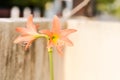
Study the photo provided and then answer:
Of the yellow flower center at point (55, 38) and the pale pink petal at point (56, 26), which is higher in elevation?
the pale pink petal at point (56, 26)

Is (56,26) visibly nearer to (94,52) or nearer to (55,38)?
(55,38)

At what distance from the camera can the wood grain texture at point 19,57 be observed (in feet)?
3.28

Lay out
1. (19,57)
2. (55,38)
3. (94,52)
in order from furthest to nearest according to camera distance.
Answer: (94,52)
(19,57)
(55,38)

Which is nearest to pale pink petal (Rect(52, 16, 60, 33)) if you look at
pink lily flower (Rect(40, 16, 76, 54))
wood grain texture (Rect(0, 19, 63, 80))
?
pink lily flower (Rect(40, 16, 76, 54))

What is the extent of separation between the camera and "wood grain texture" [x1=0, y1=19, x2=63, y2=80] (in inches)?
39.4

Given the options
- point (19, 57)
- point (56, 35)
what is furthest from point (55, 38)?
point (19, 57)

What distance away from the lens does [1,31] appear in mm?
992

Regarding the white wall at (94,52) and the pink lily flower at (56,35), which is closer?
the pink lily flower at (56,35)

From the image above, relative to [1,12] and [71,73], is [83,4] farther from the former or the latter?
[1,12]

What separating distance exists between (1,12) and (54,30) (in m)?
4.03

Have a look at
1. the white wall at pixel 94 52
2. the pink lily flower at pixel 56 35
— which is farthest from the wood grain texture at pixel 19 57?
the pink lily flower at pixel 56 35

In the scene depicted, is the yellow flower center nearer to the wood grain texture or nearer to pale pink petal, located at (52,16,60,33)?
pale pink petal, located at (52,16,60,33)

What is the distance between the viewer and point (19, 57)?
1.04m

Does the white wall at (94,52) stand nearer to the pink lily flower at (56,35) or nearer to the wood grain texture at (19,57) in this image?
the wood grain texture at (19,57)
